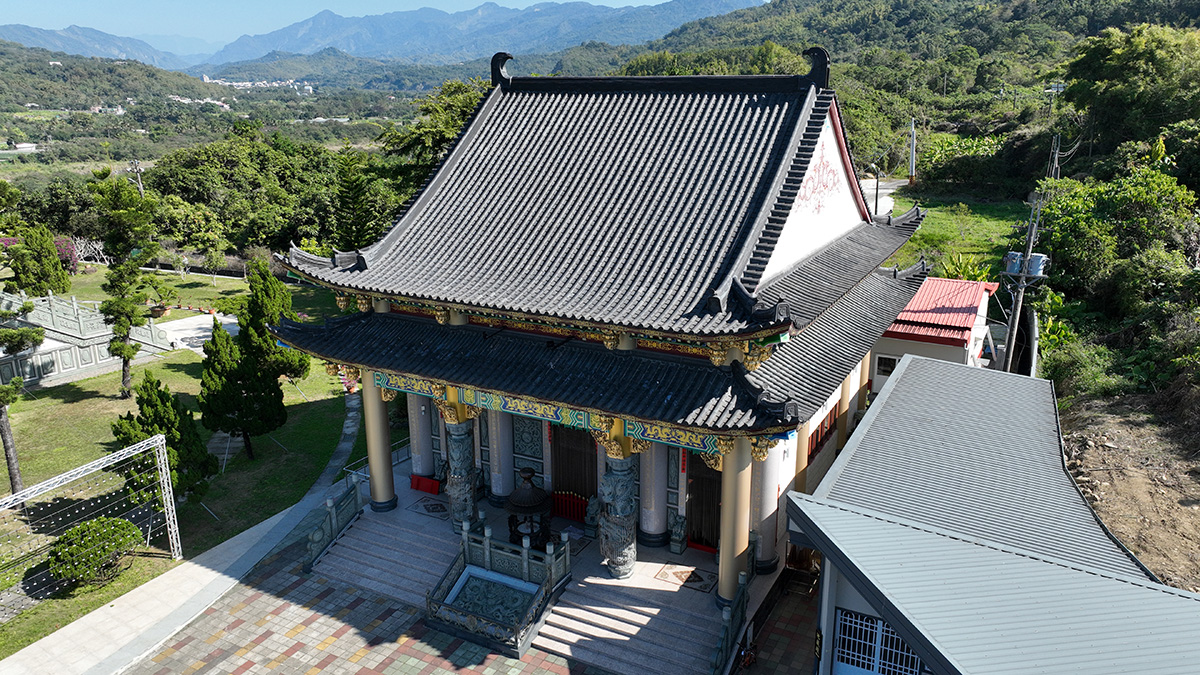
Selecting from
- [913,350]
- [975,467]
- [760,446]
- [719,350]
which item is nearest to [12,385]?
[719,350]

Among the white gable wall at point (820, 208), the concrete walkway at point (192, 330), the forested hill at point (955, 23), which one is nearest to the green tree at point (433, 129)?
the concrete walkway at point (192, 330)

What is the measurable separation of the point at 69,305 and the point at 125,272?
792 centimetres

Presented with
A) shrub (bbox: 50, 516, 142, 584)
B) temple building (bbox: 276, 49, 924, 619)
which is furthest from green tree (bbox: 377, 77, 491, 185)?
shrub (bbox: 50, 516, 142, 584)

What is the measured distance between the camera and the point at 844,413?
1942 cm

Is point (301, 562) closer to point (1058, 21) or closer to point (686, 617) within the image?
point (686, 617)

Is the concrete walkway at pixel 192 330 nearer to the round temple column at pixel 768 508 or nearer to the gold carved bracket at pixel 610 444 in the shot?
the gold carved bracket at pixel 610 444

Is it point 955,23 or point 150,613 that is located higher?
point 955,23

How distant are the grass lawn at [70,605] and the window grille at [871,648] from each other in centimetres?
1463

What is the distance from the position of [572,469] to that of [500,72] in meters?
10.4

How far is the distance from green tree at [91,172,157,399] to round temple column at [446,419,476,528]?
16.6 m

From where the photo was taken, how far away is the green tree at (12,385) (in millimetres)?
19656

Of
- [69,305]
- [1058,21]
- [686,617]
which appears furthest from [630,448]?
[1058,21]

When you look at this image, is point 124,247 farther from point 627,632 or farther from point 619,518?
point 627,632

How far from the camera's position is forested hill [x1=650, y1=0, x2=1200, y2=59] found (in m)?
94.8
